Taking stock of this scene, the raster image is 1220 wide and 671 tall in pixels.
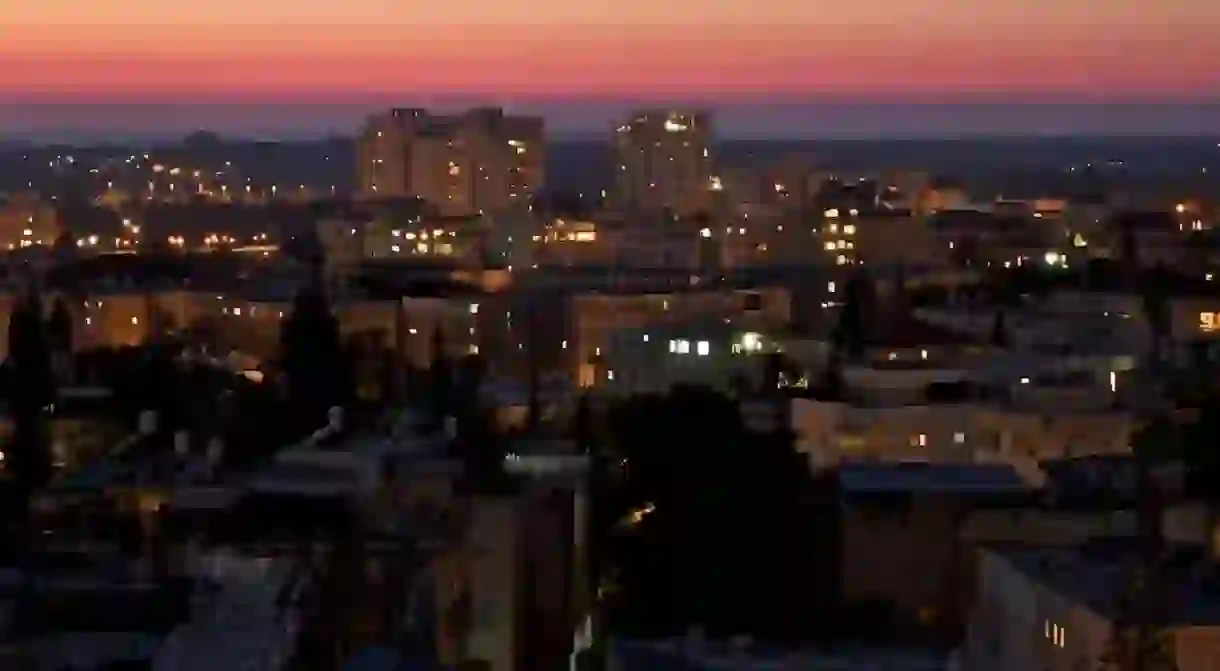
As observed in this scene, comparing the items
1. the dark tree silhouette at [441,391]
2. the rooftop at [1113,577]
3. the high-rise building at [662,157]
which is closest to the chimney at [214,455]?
the dark tree silhouette at [441,391]

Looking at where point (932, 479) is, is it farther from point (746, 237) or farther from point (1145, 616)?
point (746, 237)

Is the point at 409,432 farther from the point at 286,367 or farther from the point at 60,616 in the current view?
the point at 286,367

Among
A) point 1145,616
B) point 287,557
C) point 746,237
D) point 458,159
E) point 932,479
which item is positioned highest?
point 458,159

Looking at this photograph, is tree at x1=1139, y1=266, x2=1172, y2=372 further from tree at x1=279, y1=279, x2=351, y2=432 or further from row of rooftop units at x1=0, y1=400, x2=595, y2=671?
row of rooftop units at x1=0, y1=400, x2=595, y2=671

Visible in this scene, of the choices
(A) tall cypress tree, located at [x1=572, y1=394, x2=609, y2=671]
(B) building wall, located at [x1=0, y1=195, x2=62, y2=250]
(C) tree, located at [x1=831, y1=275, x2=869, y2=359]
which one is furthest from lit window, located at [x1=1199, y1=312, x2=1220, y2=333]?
(B) building wall, located at [x1=0, y1=195, x2=62, y2=250]

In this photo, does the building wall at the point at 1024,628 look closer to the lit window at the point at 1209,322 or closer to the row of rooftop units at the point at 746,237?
the lit window at the point at 1209,322

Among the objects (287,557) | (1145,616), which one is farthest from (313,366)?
(1145,616)

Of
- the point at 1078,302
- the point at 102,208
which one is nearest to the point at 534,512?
the point at 1078,302
